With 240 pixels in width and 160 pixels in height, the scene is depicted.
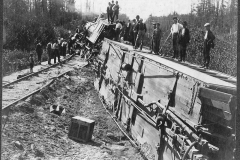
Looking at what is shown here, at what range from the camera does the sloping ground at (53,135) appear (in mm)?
7066

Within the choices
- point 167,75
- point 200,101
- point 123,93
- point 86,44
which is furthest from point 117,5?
point 200,101

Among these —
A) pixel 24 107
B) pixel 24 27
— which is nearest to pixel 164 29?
pixel 24 27

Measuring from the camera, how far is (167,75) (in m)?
6.89

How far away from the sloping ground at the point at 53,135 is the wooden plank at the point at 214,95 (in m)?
3.49

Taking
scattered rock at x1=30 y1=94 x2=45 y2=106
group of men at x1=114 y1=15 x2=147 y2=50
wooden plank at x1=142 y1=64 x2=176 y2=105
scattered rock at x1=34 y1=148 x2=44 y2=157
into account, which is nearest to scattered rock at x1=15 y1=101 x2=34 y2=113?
scattered rock at x1=30 y1=94 x2=45 y2=106

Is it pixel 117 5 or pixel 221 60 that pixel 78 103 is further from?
pixel 117 5

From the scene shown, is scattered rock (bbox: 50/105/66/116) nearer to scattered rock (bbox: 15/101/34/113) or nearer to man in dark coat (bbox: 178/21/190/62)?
scattered rock (bbox: 15/101/34/113)

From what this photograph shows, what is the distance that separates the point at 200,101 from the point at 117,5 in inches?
593

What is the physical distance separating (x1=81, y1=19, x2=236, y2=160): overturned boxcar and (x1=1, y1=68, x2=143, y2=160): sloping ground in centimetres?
69

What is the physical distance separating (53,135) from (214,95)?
17.3 feet

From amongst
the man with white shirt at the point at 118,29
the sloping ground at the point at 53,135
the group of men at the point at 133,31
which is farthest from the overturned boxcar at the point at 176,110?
the man with white shirt at the point at 118,29

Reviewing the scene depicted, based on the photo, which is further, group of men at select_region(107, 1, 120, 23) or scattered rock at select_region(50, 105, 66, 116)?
group of men at select_region(107, 1, 120, 23)

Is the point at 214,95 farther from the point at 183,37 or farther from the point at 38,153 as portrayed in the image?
the point at 183,37

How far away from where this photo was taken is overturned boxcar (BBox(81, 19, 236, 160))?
16.8 ft
